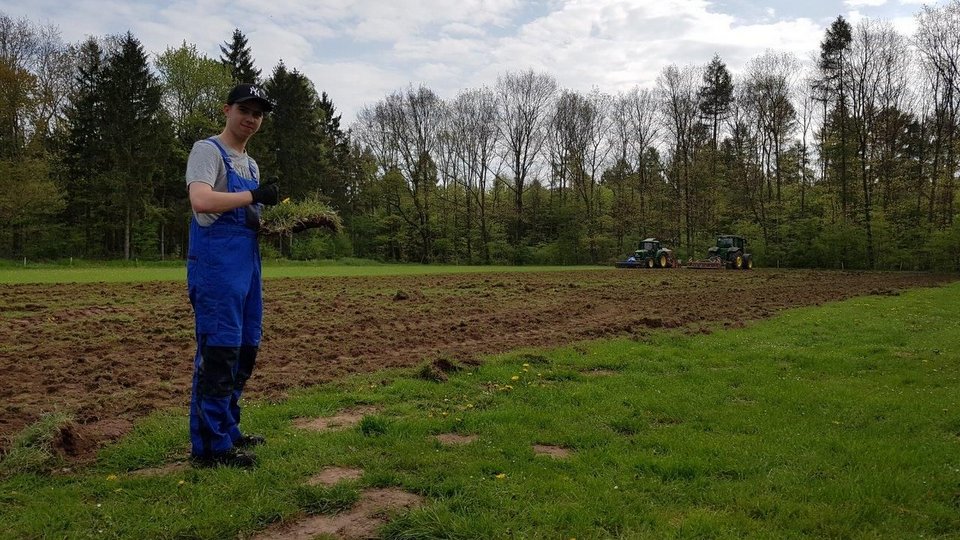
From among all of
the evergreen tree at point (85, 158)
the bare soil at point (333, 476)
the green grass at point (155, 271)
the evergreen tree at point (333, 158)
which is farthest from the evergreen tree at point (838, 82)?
the evergreen tree at point (85, 158)

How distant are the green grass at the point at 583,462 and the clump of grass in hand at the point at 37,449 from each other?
7.3 inches

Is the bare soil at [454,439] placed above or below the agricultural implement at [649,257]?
below

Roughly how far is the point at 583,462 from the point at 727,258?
37.4 metres

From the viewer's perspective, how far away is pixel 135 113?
132 ft

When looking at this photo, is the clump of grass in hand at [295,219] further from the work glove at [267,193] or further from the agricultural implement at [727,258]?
the agricultural implement at [727,258]

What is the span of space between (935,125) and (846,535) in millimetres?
50864

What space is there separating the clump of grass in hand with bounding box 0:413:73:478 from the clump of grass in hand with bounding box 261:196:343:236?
2.23 metres

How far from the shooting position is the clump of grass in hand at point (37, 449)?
4.06 meters

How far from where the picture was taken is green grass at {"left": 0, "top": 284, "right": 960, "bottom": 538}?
3371 millimetres

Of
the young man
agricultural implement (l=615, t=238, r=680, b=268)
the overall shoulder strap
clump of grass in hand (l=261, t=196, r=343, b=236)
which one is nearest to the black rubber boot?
the young man

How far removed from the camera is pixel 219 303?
159 inches

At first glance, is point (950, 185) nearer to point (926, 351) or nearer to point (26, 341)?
point (926, 351)

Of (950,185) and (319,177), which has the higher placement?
(319,177)

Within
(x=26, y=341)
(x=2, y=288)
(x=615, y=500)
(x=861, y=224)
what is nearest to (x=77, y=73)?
(x=2, y=288)
